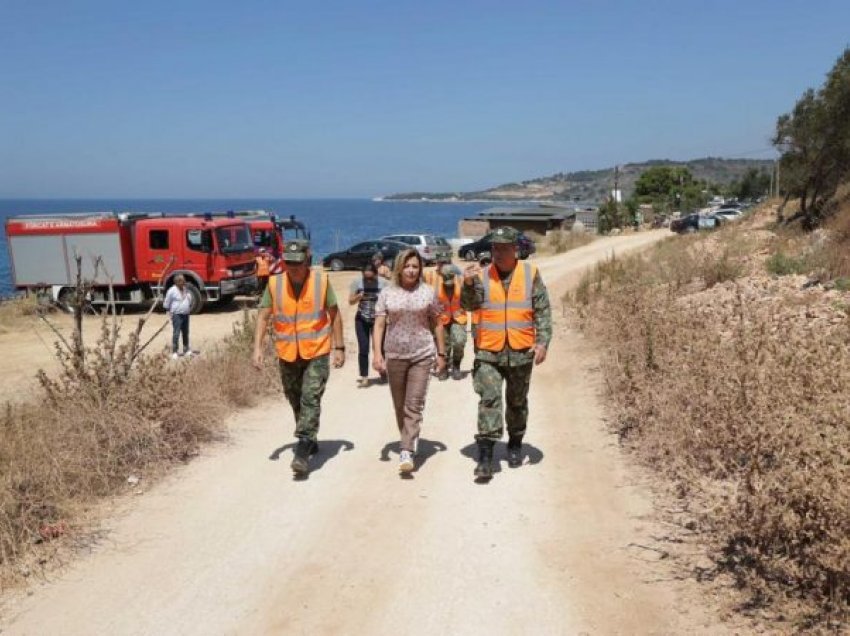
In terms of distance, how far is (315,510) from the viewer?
501cm

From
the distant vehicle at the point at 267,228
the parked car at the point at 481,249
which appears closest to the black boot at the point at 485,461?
the distant vehicle at the point at 267,228

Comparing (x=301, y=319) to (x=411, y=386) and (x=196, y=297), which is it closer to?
(x=411, y=386)

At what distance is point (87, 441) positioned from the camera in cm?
558

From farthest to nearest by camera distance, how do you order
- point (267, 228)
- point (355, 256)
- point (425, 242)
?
point (355, 256) < point (425, 242) < point (267, 228)

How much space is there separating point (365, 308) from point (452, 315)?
3.65ft

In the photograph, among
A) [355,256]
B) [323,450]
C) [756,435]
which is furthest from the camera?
[355,256]

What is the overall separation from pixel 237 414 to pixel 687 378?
4.47 meters

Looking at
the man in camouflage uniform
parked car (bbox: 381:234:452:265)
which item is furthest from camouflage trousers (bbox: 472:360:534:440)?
parked car (bbox: 381:234:452:265)

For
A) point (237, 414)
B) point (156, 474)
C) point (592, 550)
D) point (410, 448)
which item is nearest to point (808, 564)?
Answer: point (592, 550)

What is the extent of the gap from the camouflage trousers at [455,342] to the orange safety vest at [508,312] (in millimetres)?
3632

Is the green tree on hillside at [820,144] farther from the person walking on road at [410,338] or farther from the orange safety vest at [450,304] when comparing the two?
the person walking on road at [410,338]

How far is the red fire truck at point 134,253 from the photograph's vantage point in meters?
19.4

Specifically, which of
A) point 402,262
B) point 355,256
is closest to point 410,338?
point 402,262

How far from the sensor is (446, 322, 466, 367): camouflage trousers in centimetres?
917
